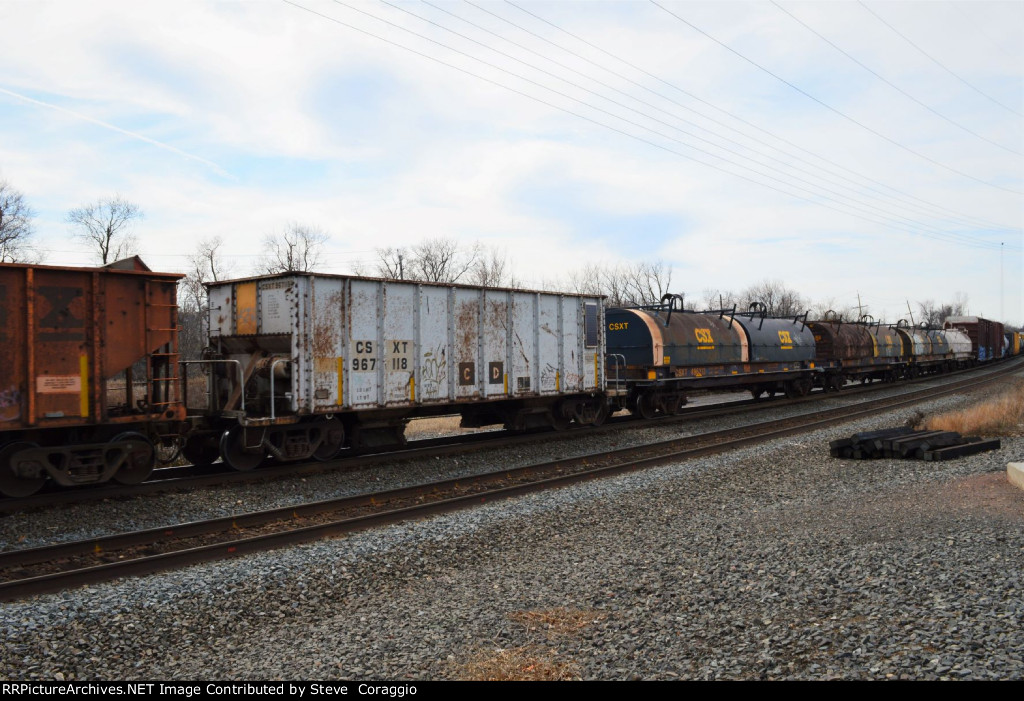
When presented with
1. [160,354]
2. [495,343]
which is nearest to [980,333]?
[495,343]

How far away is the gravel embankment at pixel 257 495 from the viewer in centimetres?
841

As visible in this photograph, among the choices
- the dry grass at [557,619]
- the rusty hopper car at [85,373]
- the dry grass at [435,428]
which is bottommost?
the dry grass at [557,619]

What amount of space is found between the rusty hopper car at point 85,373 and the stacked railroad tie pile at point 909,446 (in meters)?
11.7

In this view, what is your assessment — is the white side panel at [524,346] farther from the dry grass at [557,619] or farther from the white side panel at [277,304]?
the dry grass at [557,619]

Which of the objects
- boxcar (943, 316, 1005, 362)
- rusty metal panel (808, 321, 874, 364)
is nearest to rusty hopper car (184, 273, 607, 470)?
rusty metal panel (808, 321, 874, 364)

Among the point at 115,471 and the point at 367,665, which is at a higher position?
the point at 115,471

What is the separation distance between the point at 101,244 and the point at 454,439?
166ft

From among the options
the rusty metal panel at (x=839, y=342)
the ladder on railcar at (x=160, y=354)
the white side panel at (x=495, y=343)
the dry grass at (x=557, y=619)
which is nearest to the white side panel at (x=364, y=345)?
the white side panel at (x=495, y=343)

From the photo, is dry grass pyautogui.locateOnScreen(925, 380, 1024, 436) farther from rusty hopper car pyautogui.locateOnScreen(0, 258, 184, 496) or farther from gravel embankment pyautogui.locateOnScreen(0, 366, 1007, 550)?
rusty hopper car pyautogui.locateOnScreen(0, 258, 184, 496)

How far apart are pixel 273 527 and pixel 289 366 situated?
3.84 meters

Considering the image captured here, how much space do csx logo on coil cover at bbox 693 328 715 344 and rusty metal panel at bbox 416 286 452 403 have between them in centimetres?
952
